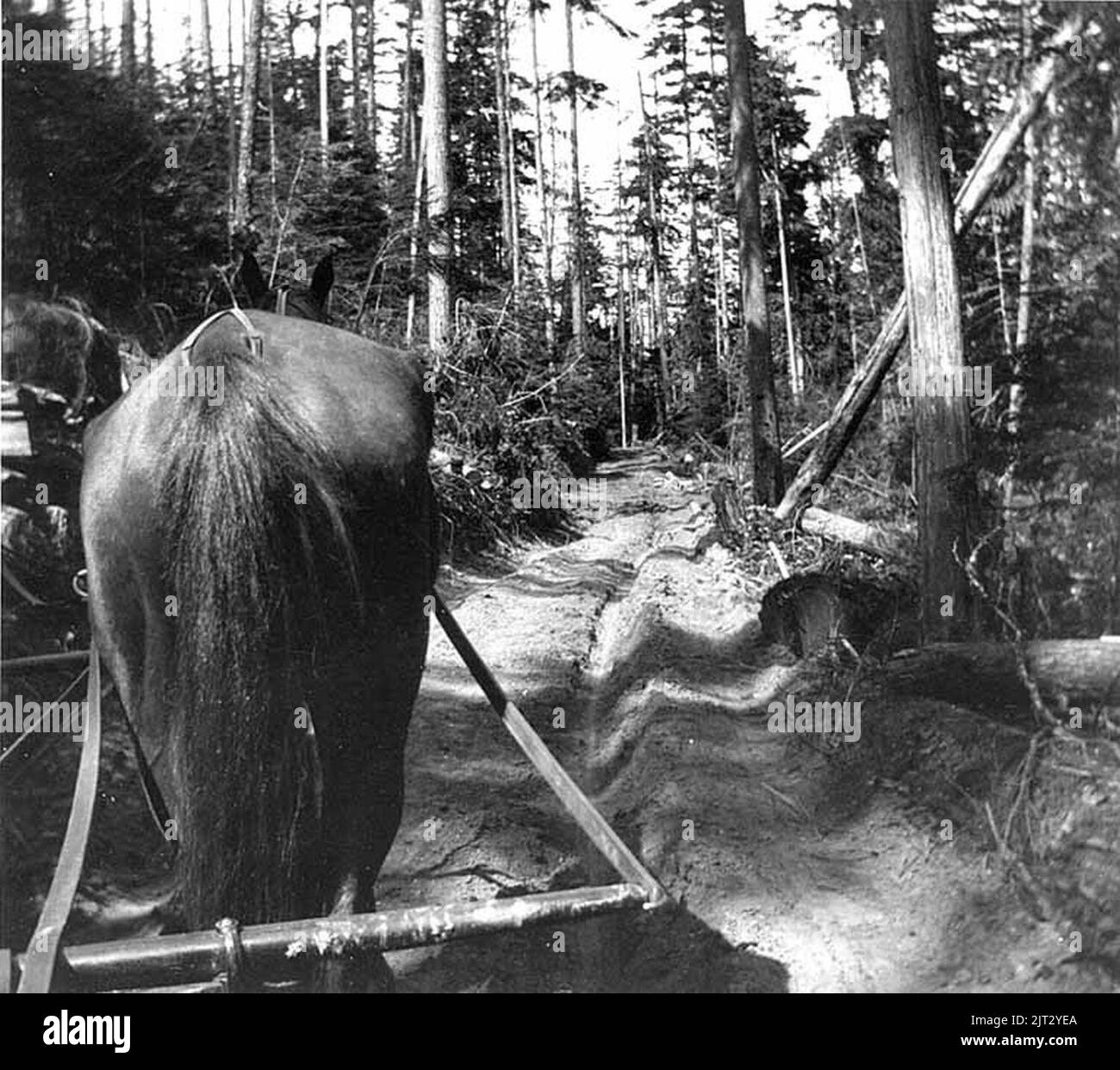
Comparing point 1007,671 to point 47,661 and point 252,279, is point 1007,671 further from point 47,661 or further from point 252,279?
point 47,661

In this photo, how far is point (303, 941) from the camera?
2.33 metres

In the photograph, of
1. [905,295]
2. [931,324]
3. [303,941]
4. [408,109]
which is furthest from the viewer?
[408,109]

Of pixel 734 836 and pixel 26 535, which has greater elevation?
pixel 26 535

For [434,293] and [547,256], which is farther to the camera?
[547,256]

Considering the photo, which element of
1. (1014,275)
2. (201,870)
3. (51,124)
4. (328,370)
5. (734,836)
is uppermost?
(51,124)

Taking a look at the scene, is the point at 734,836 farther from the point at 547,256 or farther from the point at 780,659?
the point at 547,256

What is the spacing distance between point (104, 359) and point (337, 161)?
5.18 meters

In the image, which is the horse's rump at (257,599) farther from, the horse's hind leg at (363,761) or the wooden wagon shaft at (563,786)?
the wooden wagon shaft at (563,786)

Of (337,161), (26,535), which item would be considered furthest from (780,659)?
(337,161)

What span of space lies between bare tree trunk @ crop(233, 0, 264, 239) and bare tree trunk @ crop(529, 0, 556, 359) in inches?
80.9

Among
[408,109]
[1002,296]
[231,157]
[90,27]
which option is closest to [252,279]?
[90,27]

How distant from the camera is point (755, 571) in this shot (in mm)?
7898

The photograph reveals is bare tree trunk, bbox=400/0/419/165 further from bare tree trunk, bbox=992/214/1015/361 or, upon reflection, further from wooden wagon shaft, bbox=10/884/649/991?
wooden wagon shaft, bbox=10/884/649/991

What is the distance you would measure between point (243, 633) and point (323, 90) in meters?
17.4
